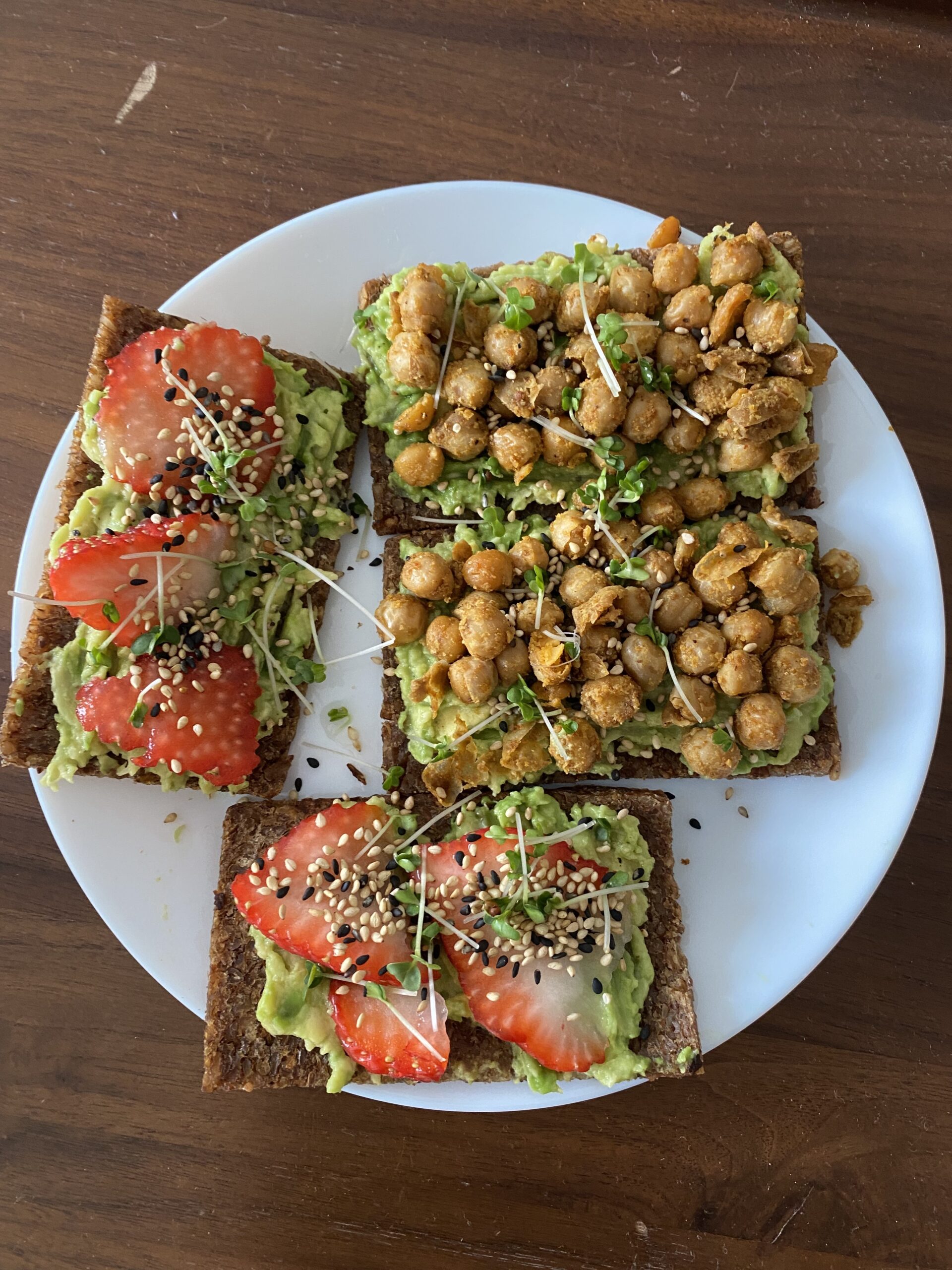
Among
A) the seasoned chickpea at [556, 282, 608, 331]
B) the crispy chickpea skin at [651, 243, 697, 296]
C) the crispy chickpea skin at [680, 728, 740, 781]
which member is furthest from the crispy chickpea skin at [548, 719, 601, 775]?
the crispy chickpea skin at [651, 243, 697, 296]

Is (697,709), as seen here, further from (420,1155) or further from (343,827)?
(420,1155)

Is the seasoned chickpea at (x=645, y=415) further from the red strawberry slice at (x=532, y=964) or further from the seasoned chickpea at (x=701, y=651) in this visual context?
the red strawberry slice at (x=532, y=964)

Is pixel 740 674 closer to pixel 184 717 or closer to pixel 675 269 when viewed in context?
pixel 675 269

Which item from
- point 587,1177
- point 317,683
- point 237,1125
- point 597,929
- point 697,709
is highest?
point 697,709

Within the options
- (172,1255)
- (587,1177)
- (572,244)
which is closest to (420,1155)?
(587,1177)

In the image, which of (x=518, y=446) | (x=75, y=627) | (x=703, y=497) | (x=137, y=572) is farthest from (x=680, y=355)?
(x=75, y=627)

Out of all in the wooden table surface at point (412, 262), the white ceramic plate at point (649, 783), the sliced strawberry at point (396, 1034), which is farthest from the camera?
the wooden table surface at point (412, 262)

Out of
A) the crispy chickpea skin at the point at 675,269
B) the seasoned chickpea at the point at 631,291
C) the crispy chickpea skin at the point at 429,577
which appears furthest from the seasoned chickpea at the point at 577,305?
the crispy chickpea skin at the point at 429,577
